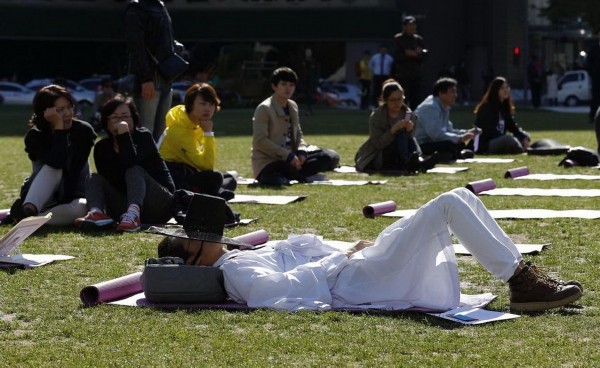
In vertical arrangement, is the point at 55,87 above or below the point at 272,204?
above

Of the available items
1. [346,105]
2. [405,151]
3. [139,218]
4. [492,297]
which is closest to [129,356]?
[492,297]

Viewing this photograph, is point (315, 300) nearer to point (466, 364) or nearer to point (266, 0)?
point (466, 364)

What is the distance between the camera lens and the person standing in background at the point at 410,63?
23.1m

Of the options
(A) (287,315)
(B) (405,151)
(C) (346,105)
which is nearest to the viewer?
(A) (287,315)

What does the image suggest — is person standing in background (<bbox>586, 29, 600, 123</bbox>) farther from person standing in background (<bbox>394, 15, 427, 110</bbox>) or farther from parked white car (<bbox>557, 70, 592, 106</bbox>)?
parked white car (<bbox>557, 70, 592, 106</bbox>)

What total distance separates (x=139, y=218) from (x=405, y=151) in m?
6.26

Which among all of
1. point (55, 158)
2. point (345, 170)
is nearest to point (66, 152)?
point (55, 158)

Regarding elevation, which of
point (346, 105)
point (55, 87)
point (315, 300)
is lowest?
point (346, 105)

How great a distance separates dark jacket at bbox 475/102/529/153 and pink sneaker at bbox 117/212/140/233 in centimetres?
969

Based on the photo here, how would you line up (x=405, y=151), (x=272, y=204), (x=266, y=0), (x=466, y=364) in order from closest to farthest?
(x=466, y=364), (x=272, y=204), (x=405, y=151), (x=266, y=0)

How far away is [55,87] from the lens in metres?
10.5

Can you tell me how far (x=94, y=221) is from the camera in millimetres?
10273

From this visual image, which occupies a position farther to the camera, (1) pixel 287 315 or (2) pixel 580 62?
(2) pixel 580 62

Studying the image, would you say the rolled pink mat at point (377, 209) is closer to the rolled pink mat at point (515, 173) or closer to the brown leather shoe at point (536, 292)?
the rolled pink mat at point (515, 173)
